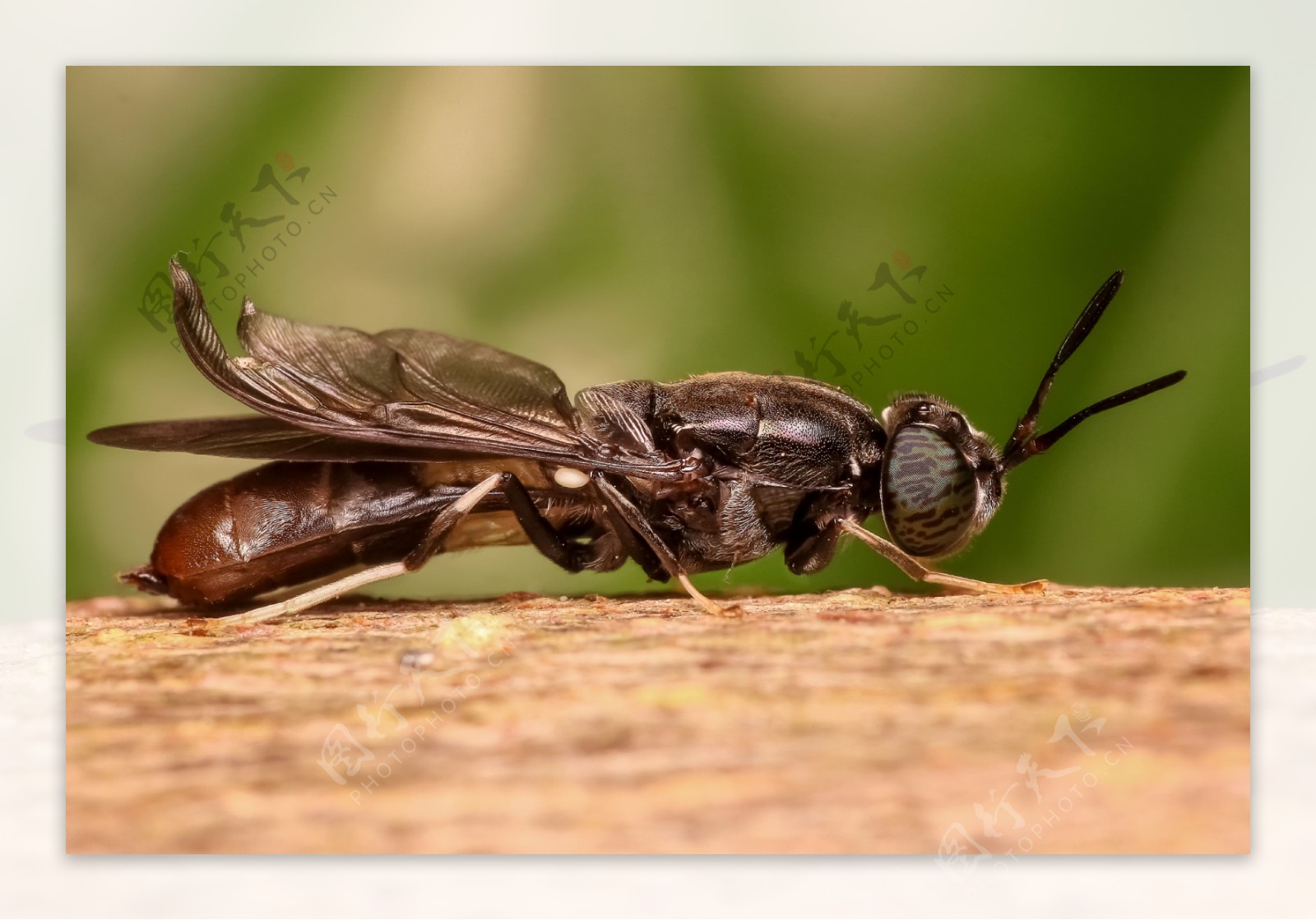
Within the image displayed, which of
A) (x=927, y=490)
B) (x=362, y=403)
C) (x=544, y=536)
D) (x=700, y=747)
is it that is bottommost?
(x=700, y=747)

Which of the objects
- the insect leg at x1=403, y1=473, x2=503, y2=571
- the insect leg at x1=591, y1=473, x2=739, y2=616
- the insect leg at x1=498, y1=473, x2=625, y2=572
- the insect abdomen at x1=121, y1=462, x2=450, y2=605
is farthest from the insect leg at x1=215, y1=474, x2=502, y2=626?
the insect leg at x1=591, y1=473, x2=739, y2=616

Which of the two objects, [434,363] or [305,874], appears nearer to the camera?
[305,874]

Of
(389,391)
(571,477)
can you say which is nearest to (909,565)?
(571,477)

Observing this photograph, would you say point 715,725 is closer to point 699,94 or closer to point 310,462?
point 310,462

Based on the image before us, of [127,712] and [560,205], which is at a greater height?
[560,205]

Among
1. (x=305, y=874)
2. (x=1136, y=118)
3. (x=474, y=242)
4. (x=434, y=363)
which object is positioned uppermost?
(x=1136, y=118)

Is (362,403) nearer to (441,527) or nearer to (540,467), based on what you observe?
(441,527)
